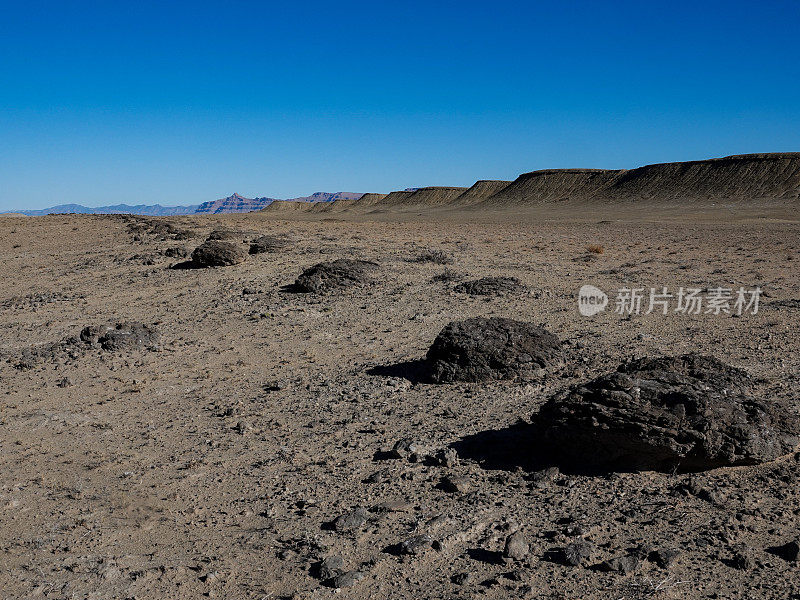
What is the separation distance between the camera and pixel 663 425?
4.62 metres

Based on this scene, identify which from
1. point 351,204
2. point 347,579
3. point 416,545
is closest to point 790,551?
point 416,545

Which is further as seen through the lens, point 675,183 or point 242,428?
point 675,183

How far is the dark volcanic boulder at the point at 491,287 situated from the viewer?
12117 mm

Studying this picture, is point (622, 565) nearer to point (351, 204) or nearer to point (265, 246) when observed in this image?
point (265, 246)

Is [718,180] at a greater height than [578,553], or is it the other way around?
[718,180]

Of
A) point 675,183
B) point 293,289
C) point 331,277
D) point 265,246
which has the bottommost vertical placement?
point 293,289

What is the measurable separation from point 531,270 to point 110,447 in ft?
38.9

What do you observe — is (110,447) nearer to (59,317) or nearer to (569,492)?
(569,492)

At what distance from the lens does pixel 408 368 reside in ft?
25.6

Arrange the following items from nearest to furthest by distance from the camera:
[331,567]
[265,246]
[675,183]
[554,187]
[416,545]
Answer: [331,567] < [416,545] < [265,246] < [675,183] < [554,187]

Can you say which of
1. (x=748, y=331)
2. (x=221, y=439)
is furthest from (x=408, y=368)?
(x=748, y=331)

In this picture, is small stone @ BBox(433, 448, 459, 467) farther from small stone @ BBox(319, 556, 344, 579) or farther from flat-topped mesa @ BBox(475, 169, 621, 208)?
flat-topped mesa @ BBox(475, 169, 621, 208)

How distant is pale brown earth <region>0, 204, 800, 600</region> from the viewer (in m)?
3.79

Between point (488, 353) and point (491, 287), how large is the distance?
205 inches
